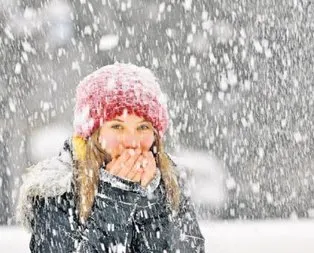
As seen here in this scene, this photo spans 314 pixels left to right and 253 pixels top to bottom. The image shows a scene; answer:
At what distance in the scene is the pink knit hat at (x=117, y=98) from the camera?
70.5 inches

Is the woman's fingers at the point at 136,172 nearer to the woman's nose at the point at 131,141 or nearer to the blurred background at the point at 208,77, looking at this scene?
the woman's nose at the point at 131,141

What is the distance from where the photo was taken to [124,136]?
168 cm

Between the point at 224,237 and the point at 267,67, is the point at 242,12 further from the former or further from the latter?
the point at 224,237

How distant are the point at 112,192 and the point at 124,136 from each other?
0.12 metres

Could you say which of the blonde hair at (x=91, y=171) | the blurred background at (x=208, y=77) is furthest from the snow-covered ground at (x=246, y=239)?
the blurred background at (x=208, y=77)

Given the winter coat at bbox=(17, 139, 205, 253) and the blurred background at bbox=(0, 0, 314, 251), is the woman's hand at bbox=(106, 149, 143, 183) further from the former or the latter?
the blurred background at bbox=(0, 0, 314, 251)

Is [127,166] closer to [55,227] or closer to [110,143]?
[110,143]

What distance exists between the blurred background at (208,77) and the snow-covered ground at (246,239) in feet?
10.7

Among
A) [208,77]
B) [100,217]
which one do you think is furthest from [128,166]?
[208,77]

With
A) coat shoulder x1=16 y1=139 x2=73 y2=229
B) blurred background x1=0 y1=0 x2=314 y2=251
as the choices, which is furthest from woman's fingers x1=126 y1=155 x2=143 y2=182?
blurred background x1=0 y1=0 x2=314 y2=251

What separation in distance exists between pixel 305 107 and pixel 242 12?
1.12 m

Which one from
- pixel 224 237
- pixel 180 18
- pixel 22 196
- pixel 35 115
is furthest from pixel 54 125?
pixel 22 196

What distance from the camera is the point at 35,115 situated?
7031 millimetres

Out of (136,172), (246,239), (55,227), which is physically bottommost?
(55,227)
